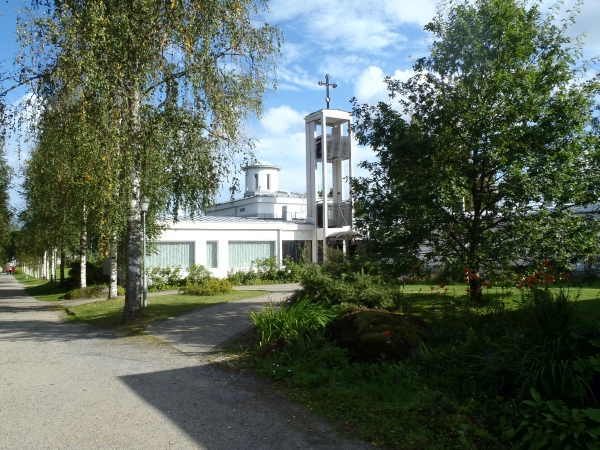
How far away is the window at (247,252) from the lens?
A: 26766 millimetres

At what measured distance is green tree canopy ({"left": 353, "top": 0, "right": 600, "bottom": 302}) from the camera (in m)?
9.27

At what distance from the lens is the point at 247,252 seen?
2730cm

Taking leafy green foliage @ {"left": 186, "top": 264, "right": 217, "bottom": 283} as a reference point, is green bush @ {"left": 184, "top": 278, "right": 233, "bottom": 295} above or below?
below

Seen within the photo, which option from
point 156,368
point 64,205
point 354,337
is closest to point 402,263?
point 354,337

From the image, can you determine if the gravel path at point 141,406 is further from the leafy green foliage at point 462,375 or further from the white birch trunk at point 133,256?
the white birch trunk at point 133,256

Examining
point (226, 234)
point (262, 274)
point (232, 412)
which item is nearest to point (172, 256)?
point (226, 234)

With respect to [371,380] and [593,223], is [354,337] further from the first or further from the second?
[593,223]

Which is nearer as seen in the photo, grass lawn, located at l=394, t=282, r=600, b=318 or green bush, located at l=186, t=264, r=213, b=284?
grass lawn, located at l=394, t=282, r=600, b=318

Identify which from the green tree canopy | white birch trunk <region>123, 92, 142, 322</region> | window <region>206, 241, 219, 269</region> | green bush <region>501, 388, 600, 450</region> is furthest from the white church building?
green bush <region>501, 388, 600, 450</region>

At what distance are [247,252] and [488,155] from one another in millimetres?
19165

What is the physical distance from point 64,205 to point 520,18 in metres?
19.3

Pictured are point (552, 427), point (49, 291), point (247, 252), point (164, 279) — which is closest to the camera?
→ point (552, 427)

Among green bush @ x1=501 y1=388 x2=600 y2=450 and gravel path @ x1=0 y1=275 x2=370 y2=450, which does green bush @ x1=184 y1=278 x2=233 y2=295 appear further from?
green bush @ x1=501 y1=388 x2=600 y2=450

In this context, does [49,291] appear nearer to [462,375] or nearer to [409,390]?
[409,390]
